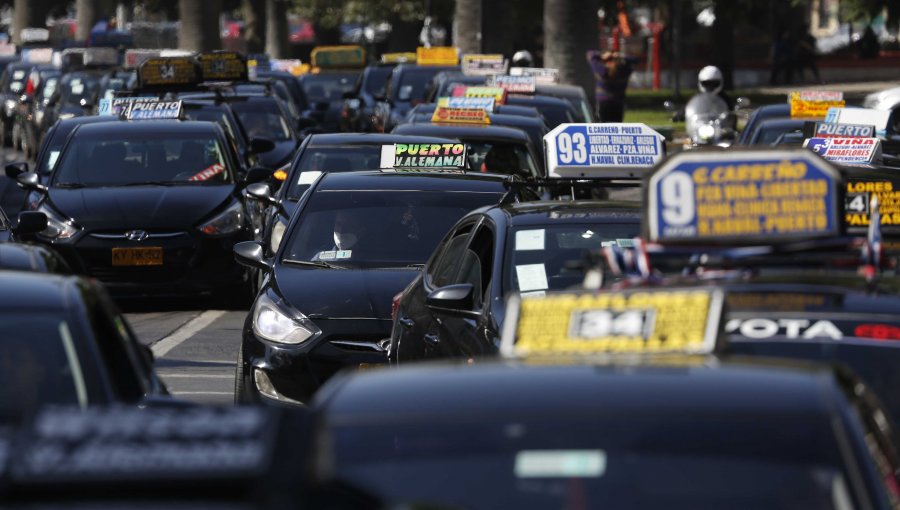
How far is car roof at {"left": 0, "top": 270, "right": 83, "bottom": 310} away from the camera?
621 cm

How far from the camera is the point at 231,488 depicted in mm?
3711

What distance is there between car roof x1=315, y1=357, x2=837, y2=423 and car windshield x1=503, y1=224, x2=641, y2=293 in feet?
13.3

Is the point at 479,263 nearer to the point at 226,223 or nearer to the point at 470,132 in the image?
the point at 226,223

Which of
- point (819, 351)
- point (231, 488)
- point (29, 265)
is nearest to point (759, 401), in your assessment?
point (231, 488)

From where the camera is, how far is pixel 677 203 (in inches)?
254

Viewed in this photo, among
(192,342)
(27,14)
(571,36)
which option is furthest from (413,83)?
(27,14)

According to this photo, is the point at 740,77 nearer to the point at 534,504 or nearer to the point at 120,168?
the point at 120,168

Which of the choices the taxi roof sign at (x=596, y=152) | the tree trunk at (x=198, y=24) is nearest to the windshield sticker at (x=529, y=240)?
the taxi roof sign at (x=596, y=152)

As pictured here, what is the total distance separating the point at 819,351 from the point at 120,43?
6565 cm

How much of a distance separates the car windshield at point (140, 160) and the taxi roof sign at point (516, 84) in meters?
7.80

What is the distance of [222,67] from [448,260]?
18.2 metres

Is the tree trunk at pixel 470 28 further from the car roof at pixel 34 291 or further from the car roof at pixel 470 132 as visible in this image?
the car roof at pixel 34 291

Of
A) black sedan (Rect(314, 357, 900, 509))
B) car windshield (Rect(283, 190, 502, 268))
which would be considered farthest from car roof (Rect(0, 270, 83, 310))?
car windshield (Rect(283, 190, 502, 268))

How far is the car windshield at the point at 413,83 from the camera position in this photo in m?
31.0
